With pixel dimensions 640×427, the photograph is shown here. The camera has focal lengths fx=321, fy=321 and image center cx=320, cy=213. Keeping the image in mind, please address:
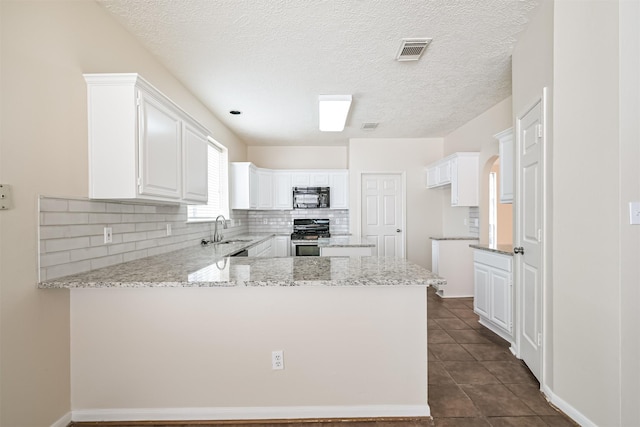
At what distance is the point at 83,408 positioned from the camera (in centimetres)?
195

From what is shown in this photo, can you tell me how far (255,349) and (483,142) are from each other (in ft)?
13.8

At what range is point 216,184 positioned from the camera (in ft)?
16.1

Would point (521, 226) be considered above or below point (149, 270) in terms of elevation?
above

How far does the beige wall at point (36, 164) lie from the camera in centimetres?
156

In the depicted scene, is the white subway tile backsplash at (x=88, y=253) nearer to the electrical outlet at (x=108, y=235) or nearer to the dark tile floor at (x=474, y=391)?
the electrical outlet at (x=108, y=235)

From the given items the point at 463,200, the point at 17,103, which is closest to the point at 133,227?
the point at 17,103

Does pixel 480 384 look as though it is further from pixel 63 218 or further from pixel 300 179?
pixel 300 179

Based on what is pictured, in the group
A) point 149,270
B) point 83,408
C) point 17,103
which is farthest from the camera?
point 149,270

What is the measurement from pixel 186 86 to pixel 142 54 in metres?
0.82

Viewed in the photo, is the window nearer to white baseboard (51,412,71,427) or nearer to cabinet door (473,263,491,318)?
white baseboard (51,412,71,427)

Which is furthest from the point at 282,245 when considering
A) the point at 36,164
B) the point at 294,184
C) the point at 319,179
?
the point at 36,164

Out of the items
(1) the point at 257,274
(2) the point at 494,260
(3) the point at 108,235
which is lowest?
(2) the point at 494,260

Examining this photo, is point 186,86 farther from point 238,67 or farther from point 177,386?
point 177,386

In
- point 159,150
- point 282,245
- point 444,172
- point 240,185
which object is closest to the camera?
point 159,150
